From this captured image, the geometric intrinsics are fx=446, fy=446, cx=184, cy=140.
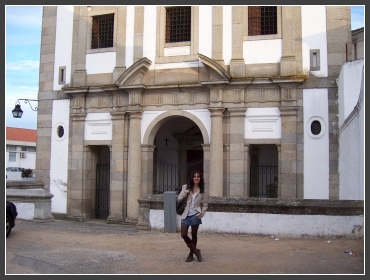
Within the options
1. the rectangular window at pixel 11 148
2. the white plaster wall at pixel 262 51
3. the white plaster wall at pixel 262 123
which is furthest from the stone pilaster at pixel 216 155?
the rectangular window at pixel 11 148

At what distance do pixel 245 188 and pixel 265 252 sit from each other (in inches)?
220

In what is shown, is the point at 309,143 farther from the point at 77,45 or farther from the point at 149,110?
the point at 77,45

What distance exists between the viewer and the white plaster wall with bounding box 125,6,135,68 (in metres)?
15.0

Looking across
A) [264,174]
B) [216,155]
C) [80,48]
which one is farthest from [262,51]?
[80,48]

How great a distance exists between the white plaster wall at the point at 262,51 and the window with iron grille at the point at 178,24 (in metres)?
2.11

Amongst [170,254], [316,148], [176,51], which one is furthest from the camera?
[176,51]

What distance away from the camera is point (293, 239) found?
9164 millimetres

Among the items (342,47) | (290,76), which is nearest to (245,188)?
(290,76)

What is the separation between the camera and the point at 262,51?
13773 millimetres

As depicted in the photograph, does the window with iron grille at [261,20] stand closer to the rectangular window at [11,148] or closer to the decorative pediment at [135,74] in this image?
the decorative pediment at [135,74]

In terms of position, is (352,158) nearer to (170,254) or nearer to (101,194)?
(170,254)

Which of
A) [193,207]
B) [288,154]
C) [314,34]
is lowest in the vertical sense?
[193,207]

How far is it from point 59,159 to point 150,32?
5513 millimetres

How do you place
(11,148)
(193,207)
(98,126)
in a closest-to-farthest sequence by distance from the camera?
(193,207) < (98,126) < (11,148)
